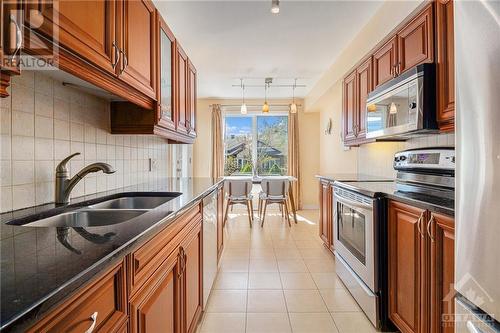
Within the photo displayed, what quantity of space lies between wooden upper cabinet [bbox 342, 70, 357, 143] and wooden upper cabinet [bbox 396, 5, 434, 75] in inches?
39.0

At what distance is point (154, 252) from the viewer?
1.00 meters

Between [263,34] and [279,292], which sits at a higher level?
[263,34]

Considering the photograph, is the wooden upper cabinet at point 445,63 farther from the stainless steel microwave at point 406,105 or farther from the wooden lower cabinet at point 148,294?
the wooden lower cabinet at point 148,294

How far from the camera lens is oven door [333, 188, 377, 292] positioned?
1880 mm

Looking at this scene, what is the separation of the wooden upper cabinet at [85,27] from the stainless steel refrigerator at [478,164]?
1.34 m

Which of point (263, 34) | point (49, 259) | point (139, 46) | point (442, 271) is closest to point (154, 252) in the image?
point (49, 259)

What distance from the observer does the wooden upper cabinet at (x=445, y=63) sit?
1.53 metres

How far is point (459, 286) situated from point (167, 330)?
1.16 metres

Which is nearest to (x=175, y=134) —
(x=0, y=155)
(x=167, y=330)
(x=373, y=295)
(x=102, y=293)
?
(x=0, y=155)

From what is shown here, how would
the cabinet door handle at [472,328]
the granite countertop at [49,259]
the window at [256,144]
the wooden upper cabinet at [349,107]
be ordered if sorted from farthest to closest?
the window at [256,144], the wooden upper cabinet at [349,107], the cabinet door handle at [472,328], the granite countertop at [49,259]

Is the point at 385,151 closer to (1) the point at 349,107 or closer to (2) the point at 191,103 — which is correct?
(1) the point at 349,107

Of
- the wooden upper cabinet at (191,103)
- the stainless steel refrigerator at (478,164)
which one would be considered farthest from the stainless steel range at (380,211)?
the wooden upper cabinet at (191,103)

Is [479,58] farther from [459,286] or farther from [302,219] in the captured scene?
[302,219]

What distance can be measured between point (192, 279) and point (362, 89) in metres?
2.44
